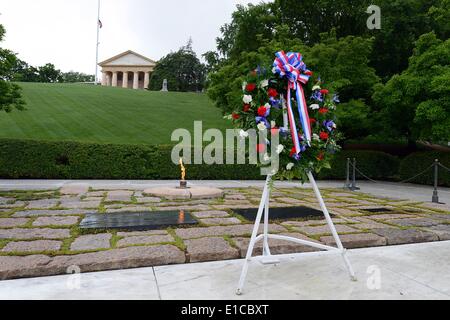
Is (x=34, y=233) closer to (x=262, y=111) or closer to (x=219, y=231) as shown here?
(x=219, y=231)

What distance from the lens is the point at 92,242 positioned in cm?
444

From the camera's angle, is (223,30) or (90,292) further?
(223,30)

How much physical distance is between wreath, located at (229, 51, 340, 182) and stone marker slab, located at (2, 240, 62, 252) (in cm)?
264

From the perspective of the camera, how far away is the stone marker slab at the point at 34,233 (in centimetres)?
463

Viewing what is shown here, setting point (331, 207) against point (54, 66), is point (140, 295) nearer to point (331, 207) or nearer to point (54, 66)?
point (331, 207)

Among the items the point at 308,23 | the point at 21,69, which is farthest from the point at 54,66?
the point at 308,23

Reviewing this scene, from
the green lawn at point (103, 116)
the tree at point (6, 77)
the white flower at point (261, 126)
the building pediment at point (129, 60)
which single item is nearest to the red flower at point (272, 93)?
the white flower at point (261, 126)

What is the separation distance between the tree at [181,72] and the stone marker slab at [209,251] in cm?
6240

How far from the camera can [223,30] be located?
40.3 meters

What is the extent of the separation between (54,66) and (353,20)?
227 feet

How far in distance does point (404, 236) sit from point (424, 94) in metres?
9.82

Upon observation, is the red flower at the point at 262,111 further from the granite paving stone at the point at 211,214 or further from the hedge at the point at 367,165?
the hedge at the point at 367,165

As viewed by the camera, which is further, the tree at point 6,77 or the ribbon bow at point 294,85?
the tree at point 6,77

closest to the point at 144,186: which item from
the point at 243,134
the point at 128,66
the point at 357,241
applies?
the point at 357,241
